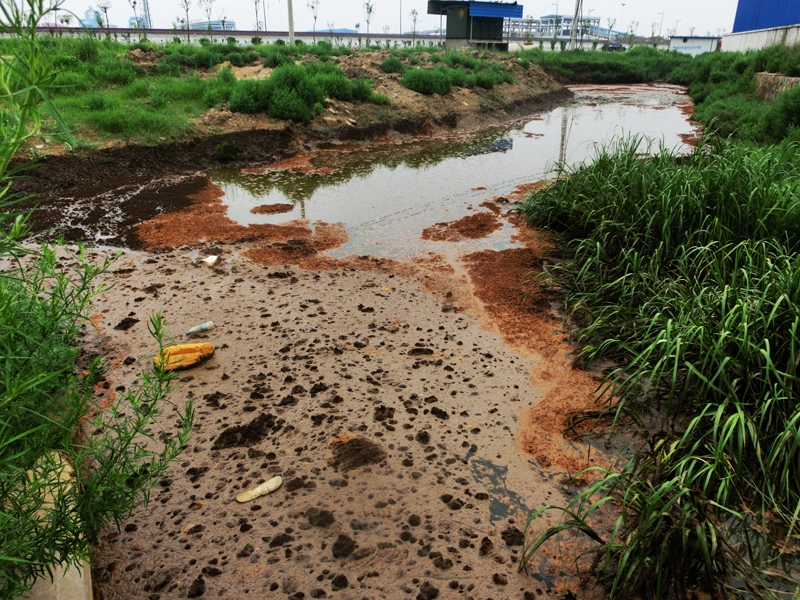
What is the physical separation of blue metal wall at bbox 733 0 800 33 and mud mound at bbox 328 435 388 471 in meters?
20.5

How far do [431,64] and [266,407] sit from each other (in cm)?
1877

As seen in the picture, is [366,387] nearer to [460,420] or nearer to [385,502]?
[460,420]

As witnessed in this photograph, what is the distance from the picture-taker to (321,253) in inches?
238

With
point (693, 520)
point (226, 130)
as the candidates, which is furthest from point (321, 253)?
point (226, 130)

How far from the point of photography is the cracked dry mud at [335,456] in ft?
7.71

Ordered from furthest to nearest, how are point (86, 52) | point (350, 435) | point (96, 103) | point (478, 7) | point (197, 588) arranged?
point (478, 7)
point (86, 52)
point (96, 103)
point (350, 435)
point (197, 588)

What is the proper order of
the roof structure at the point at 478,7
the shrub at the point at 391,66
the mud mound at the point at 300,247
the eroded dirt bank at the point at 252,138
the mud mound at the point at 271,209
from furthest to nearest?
1. the roof structure at the point at 478,7
2. the shrub at the point at 391,66
3. the eroded dirt bank at the point at 252,138
4. the mud mound at the point at 271,209
5. the mud mound at the point at 300,247

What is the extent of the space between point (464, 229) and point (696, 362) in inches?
163

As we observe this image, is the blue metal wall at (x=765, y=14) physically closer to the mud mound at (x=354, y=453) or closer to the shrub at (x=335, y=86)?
the shrub at (x=335, y=86)

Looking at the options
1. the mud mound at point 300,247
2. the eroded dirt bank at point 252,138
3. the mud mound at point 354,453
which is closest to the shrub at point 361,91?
the eroded dirt bank at point 252,138

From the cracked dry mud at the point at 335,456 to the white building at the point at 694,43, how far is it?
175 feet

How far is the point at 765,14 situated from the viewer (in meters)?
21.3

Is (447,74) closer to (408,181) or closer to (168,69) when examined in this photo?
(168,69)

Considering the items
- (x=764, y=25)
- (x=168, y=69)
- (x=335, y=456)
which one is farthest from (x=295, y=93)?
(x=764, y=25)
